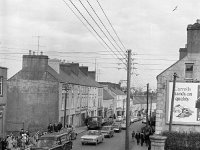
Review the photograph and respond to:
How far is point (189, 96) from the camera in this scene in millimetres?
35531

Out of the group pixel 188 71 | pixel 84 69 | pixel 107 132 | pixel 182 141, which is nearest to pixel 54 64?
pixel 107 132

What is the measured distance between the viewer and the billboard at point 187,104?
35312mm

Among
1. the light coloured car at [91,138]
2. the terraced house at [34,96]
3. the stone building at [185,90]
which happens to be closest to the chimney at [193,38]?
the stone building at [185,90]

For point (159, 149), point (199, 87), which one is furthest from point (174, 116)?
point (159, 149)

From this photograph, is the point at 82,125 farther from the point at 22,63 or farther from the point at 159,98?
the point at 159,98

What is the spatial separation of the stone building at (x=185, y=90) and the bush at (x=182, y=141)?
236 cm

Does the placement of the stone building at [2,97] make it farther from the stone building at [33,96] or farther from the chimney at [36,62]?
the chimney at [36,62]

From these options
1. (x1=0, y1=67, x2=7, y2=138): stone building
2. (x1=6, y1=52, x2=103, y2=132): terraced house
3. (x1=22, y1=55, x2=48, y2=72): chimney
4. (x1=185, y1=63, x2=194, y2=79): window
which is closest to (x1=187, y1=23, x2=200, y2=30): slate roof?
(x1=185, y1=63, x2=194, y2=79): window

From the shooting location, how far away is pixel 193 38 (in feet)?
116

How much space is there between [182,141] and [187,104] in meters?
3.87

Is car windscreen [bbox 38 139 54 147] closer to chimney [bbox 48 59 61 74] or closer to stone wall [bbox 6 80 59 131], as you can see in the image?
stone wall [bbox 6 80 59 131]

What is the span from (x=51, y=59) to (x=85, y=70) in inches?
930

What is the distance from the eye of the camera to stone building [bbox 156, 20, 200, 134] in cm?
3541

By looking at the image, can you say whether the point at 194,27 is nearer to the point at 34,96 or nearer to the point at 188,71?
the point at 188,71
